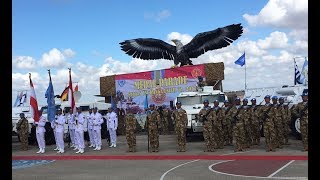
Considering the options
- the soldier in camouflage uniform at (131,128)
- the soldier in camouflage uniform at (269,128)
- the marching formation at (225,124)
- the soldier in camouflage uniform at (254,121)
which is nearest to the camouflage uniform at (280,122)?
the marching formation at (225,124)

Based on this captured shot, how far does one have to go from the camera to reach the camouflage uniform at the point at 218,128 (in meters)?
13.3

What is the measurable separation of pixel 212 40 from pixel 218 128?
11.2 m

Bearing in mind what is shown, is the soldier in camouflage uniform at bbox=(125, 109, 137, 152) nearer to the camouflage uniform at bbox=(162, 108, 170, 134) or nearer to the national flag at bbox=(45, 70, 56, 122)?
the national flag at bbox=(45, 70, 56, 122)

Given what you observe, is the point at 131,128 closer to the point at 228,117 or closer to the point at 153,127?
the point at 153,127

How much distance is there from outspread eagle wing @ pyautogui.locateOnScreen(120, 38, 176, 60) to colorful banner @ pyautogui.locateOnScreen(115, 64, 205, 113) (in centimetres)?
232

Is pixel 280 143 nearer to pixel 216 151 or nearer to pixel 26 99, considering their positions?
pixel 216 151

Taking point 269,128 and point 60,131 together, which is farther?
point 60,131

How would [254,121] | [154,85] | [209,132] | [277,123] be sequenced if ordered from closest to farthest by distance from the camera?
[277,123], [209,132], [254,121], [154,85]

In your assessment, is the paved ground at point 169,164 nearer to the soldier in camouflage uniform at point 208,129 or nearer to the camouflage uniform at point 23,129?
the soldier in camouflage uniform at point 208,129

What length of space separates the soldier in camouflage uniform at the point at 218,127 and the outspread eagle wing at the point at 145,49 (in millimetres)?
11972

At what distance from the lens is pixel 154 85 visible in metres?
23.1

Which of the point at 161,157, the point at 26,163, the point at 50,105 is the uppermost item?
the point at 50,105

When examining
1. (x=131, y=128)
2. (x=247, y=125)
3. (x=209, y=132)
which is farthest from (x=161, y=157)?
(x=247, y=125)
